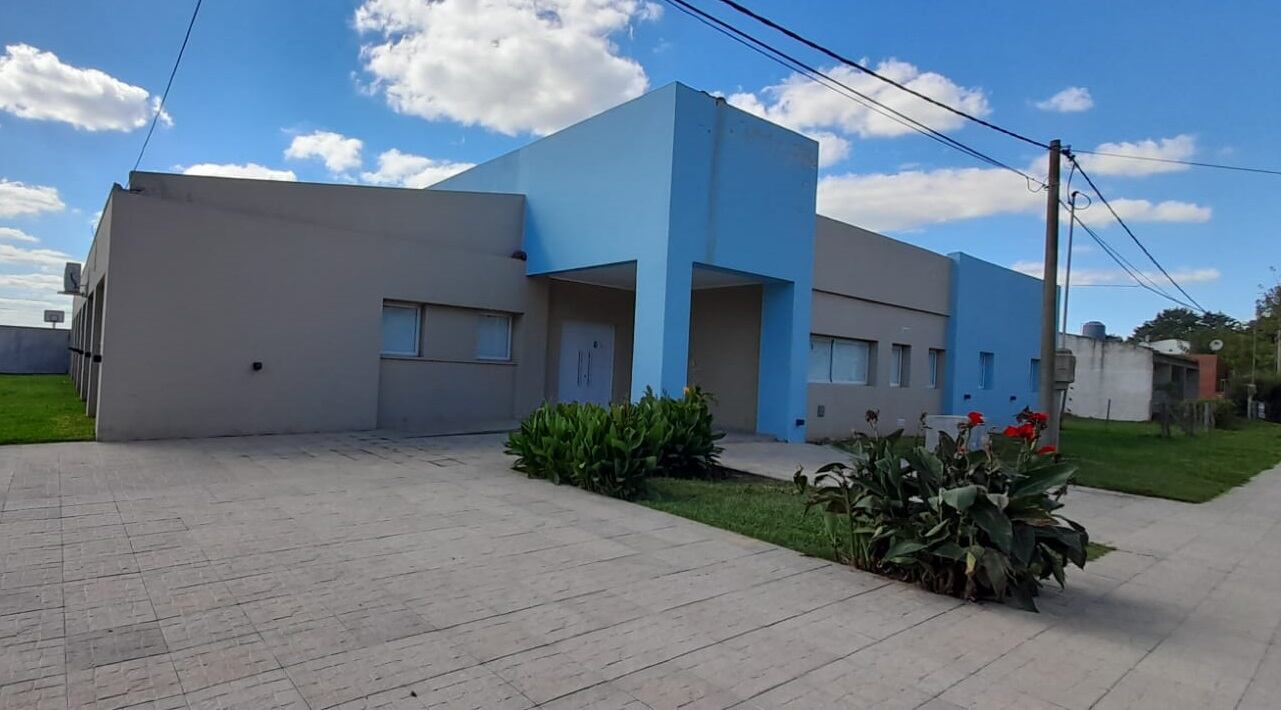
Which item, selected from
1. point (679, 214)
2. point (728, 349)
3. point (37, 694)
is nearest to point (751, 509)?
point (37, 694)

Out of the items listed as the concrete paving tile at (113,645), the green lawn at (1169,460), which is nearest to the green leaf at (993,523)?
the concrete paving tile at (113,645)

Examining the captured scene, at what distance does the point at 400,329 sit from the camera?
12.3m

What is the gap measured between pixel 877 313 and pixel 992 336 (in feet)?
21.6

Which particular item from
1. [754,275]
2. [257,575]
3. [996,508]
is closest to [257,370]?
[257,575]

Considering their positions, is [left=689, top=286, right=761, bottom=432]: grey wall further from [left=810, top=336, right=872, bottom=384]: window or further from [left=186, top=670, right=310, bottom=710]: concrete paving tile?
[left=186, top=670, right=310, bottom=710]: concrete paving tile

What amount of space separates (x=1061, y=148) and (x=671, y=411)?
8.10 m

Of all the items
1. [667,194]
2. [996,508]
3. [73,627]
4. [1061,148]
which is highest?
[1061,148]

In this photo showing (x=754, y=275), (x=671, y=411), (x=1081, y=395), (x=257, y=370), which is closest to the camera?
(x=671, y=411)

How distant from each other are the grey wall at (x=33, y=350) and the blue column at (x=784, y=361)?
29.2 m

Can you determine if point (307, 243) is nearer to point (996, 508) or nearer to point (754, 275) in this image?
point (754, 275)

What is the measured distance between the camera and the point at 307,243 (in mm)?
10766

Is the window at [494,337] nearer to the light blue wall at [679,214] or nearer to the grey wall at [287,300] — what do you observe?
the grey wall at [287,300]

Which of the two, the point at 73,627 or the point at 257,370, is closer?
the point at 73,627

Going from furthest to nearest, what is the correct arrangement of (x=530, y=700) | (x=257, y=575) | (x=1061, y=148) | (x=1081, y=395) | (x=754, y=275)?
(x=1081, y=395) → (x=754, y=275) → (x=1061, y=148) → (x=257, y=575) → (x=530, y=700)
